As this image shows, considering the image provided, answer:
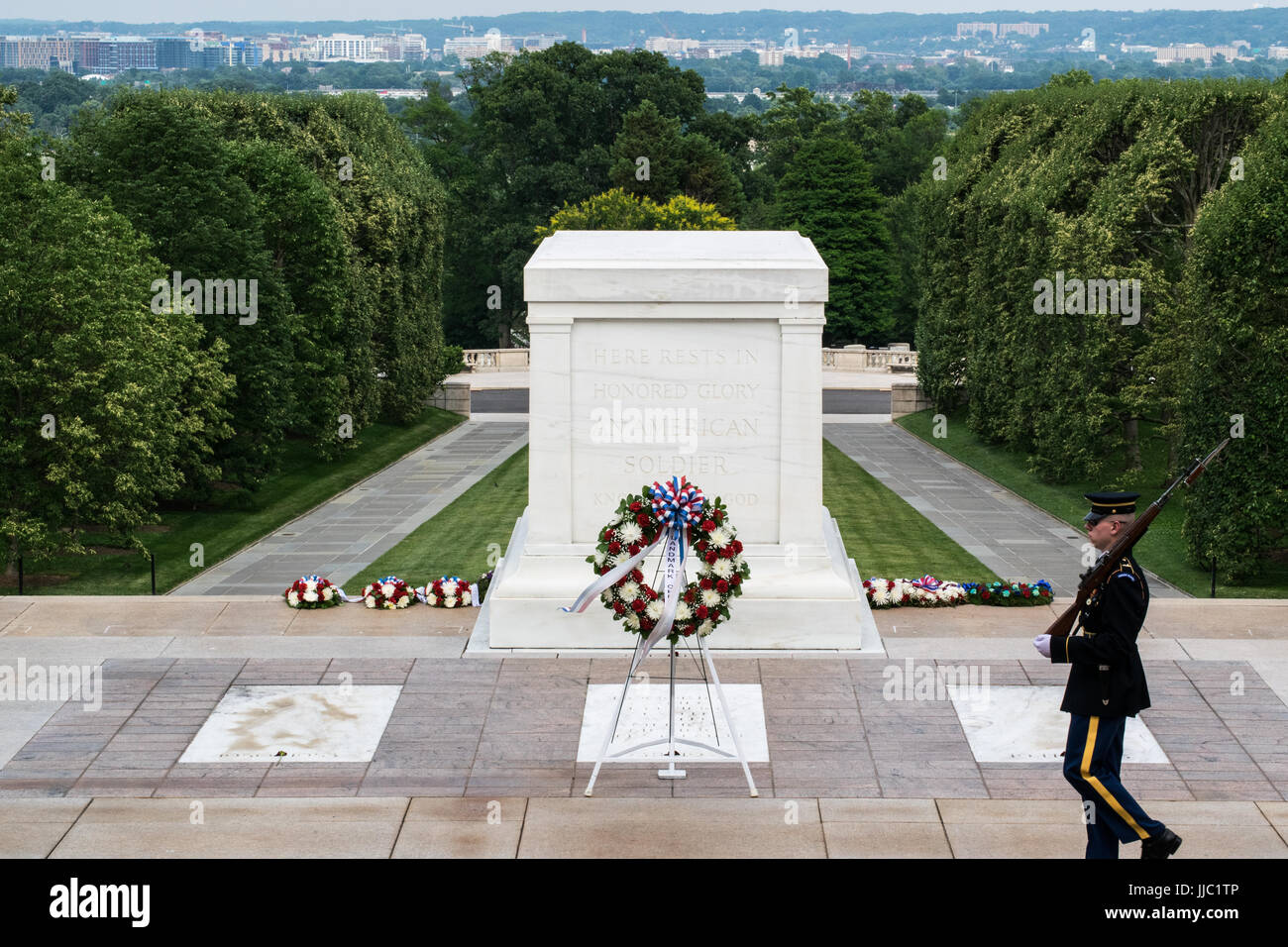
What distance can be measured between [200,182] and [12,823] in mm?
24521

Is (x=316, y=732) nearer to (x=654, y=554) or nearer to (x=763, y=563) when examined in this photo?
→ (x=654, y=554)

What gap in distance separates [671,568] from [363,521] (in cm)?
2403

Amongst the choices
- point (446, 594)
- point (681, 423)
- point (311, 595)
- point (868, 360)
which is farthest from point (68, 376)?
point (868, 360)

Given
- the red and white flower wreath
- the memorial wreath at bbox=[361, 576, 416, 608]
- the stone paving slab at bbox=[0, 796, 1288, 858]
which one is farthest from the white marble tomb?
the stone paving slab at bbox=[0, 796, 1288, 858]

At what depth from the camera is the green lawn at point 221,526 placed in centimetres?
2941

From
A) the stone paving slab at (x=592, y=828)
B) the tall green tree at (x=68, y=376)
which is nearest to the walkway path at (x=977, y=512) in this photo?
the tall green tree at (x=68, y=376)

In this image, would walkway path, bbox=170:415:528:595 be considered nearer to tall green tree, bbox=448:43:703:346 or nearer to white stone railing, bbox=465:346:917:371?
white stone railing, bbox=465:346:917:371

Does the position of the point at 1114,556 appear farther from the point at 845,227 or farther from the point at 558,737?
the point at 845,227

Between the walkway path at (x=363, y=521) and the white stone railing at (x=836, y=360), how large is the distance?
14468 mm

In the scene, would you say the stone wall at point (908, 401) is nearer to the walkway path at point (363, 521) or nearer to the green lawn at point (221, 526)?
the walkway path at point (363, 521)

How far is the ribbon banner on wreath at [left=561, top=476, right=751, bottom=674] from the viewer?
46.6 ft

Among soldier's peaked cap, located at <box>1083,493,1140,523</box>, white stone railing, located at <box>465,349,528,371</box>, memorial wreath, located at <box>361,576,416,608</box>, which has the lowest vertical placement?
memorial wreath, located at <box>361,576,416,608</box>

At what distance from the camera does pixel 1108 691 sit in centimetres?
1187

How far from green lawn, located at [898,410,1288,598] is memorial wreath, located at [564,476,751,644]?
15791 millimetres
